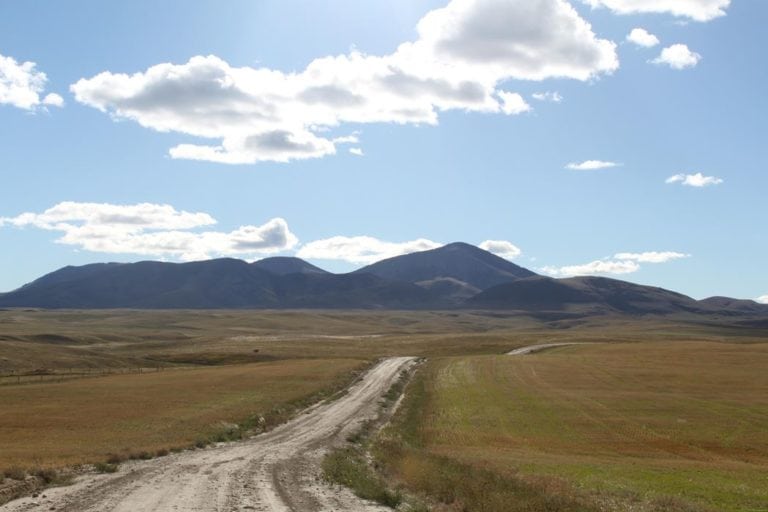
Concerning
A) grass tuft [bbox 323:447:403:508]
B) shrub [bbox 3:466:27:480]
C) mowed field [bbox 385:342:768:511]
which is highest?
shrub [bbox 3:466:27:480]

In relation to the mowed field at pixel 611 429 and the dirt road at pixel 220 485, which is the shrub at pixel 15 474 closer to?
the dirt road at pixel 220 485

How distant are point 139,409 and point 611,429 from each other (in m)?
37.6

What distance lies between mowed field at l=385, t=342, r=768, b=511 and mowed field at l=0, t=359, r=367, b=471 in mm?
13287

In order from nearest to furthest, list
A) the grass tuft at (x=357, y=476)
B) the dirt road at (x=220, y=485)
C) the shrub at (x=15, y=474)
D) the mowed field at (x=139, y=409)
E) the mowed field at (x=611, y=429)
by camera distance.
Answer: the dirt road at (x=220, y=485), the grass tuft at (x=357, y=476), the shrub at (x=15, y=474), the mowed field at (x=611, y=429), the mowed field at (x=139, y=409)

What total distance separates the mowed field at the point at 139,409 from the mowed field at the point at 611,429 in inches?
523

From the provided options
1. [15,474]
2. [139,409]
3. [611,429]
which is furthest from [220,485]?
[139,409]

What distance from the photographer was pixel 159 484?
27.6 m

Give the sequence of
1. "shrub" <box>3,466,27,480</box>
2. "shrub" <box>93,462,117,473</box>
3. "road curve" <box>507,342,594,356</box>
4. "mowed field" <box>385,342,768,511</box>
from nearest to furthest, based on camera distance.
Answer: "shrub" <box>3,466,27,480</box>
"mowed field" <box>385,342,768,511</box>
"shrub" <box>93,462,117,473</box>
"road curve" <box>507,342,594,356</box>

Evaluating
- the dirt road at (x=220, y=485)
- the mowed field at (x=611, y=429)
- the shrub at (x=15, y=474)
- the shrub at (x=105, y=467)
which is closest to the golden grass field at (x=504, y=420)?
the mowed field at (x=611, y=429)

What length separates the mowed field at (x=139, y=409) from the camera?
130 feet

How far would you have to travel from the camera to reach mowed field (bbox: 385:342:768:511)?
2898 cm

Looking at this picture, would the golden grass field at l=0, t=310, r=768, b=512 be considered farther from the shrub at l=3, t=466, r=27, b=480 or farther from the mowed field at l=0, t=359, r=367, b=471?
the shrub at l=3, t=466, r=27, b=480

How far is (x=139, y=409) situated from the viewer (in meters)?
59.7

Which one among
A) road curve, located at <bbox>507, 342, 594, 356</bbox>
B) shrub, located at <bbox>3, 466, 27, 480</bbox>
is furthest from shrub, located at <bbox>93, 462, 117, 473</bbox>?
road curve, located at <bbox>507, 342, 594, 356</bbox>
